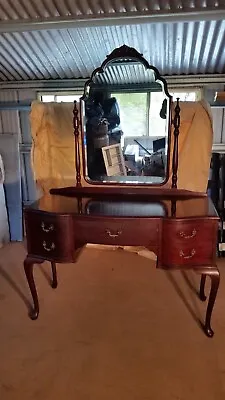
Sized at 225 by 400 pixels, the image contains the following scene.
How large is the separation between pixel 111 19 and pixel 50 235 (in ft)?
4.32

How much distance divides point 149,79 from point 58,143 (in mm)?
824

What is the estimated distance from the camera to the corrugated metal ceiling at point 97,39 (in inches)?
72.2

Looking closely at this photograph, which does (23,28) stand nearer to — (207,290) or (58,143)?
(58,143)

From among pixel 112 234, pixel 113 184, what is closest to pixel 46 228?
pixel 112 234

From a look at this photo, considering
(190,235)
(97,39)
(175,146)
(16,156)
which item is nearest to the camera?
(190,235)

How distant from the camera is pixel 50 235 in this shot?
1.74 meters

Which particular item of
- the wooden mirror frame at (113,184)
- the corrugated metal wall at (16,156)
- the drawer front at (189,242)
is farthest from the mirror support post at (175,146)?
the corrugated metal wall at (16,156)

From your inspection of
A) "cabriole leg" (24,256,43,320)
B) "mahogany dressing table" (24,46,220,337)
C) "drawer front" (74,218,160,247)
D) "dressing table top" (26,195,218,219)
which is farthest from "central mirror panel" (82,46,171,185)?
"cabriole leg" (24,256,43,320)

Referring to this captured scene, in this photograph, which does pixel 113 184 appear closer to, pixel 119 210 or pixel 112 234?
pixel 119 210

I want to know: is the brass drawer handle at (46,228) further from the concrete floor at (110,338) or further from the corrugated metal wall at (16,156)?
the corrugated metal wall at (16,156)

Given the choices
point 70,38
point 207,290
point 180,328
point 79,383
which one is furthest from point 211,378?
point 70,38

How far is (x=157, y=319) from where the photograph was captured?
6.47ft

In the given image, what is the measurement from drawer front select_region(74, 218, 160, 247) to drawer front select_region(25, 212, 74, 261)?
60mm

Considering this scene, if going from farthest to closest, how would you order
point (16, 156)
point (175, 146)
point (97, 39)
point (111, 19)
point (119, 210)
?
point (16, 156)
point (97, 39)
point (175, 146)
point (111, 19)
point (119, 210)
